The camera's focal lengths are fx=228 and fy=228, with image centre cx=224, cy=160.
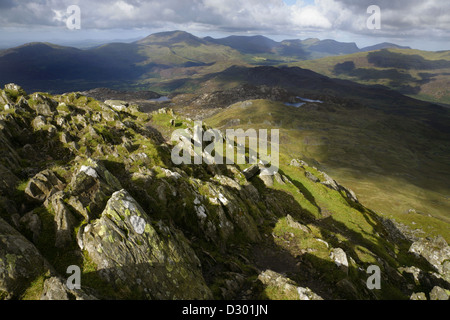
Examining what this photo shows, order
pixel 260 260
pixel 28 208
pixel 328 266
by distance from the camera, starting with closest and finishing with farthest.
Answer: pixel 28 208 → pixel 328 266 → pixel 260 260

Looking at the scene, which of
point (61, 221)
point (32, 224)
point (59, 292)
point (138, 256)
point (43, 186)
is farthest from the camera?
point (43, 186)

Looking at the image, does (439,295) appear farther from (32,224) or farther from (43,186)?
(43,186)

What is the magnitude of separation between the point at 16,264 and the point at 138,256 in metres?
6.62

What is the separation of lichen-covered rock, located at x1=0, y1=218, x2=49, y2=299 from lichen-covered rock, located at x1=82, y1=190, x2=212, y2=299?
2.78 m

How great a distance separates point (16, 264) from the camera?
509 inches

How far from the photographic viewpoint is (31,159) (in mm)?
29812

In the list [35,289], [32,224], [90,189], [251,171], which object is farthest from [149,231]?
[251,171]

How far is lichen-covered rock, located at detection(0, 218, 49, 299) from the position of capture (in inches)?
479

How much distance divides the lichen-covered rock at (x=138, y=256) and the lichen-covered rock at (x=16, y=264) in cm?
278

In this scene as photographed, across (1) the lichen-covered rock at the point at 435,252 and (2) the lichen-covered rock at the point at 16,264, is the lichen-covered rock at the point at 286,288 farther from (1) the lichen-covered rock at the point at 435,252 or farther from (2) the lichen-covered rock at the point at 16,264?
(1) the lichen-covered rock at the point at 435,252

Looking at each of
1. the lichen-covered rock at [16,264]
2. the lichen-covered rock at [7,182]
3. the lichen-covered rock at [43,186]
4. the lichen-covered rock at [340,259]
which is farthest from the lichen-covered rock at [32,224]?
the lichen-covered rock at [340,259]

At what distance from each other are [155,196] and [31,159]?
18600 mm

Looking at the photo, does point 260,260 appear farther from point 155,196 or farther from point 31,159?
point 31,159
